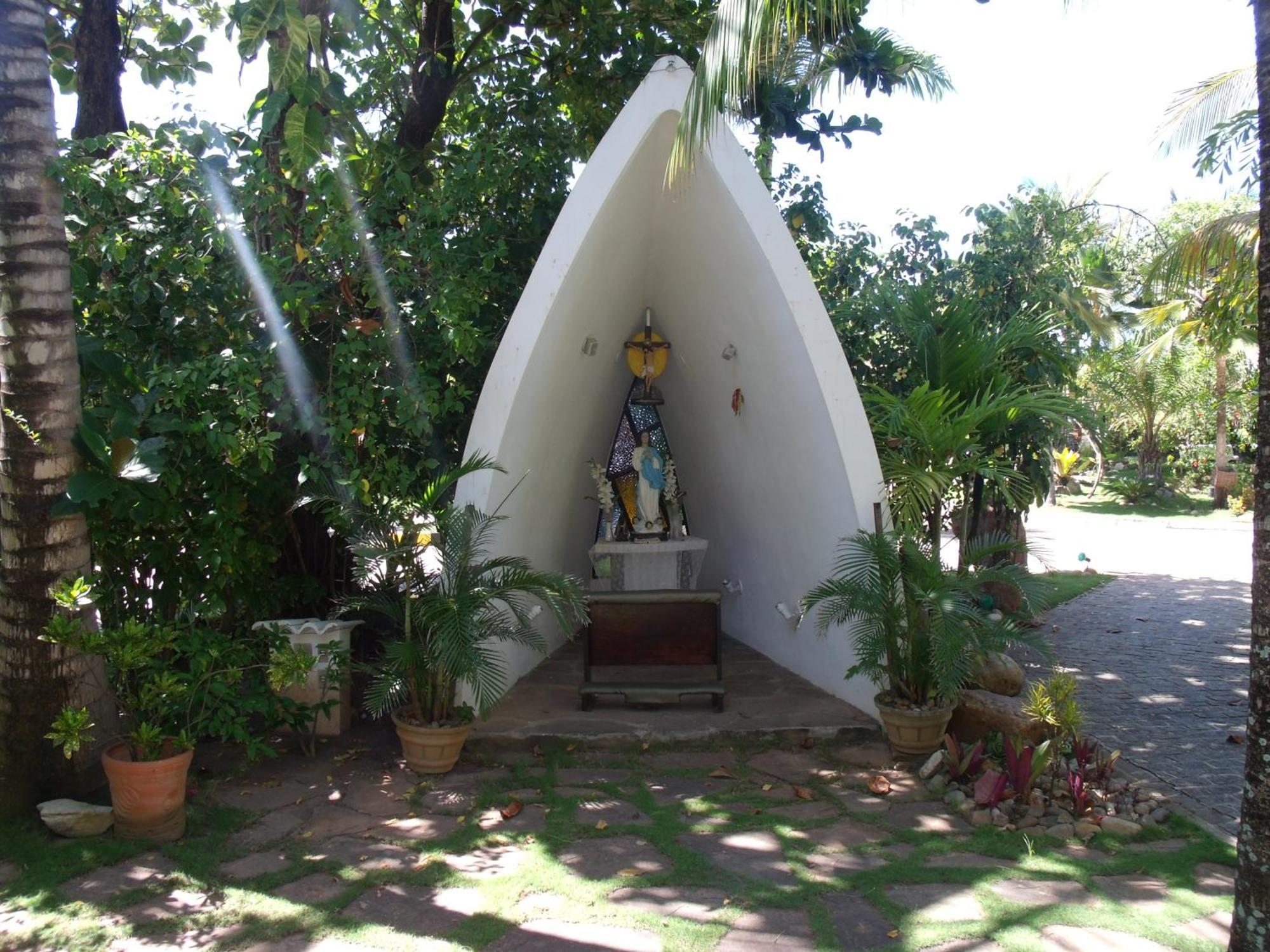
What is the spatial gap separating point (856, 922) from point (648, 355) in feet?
16.9

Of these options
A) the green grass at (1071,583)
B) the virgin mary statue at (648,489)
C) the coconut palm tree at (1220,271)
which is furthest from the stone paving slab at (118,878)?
the green grass at (1071,583)

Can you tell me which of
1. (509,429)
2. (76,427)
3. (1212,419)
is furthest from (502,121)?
(1212,419)

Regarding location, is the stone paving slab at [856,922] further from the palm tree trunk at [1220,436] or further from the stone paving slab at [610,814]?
the palm tree trunk at [1220,436]

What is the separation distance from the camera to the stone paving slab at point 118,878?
396cm

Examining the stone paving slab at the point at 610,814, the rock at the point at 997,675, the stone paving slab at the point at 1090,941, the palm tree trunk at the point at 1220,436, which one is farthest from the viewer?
the palm tree trunk at the point at 1220,436

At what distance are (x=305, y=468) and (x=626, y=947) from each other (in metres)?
3.29

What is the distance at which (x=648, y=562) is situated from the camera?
782 cm

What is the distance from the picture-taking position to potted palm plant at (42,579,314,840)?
4.38m

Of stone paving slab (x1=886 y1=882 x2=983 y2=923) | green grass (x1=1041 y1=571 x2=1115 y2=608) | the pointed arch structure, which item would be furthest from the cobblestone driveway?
the pointed arch structure

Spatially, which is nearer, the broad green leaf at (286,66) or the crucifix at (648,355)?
the broad green leaf at (286,66)

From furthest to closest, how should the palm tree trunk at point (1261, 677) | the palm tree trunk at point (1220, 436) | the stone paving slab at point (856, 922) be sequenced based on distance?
the palm tree trunk at point (1220, 436) → the stone paving slab at point (856, 922) → the palm tree trunk at point (1261, 677)

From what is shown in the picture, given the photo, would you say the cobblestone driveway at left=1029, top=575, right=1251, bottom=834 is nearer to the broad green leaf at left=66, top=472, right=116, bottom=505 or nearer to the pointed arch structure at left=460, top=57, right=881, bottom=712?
the pointed arch structure at left=460, top=57, right=881, bottom=712

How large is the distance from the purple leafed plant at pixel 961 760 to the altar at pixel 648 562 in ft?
9.27

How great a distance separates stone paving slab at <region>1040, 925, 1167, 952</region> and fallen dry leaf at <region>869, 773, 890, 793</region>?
61.2 inches
